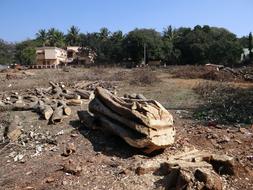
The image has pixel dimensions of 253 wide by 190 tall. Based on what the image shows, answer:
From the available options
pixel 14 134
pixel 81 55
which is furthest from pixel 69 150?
pixel 81 55

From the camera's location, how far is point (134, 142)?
693 cm

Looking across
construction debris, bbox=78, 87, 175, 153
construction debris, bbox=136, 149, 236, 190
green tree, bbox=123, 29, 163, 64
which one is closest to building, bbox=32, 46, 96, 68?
green tree, bbox=123, 29, 163, 64

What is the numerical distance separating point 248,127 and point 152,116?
3009 mm

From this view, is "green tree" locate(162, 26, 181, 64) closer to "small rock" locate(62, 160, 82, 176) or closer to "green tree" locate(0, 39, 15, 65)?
"green tree" locate(0, 39, 15, 65)

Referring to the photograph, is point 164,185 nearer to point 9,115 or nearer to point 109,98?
point 109,98

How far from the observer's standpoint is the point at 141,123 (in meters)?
6.96

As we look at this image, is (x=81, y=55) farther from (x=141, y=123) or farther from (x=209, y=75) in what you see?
(x=141, y=123)

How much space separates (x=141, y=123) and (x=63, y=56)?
59.4m

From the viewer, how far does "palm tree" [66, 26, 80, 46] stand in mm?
74438

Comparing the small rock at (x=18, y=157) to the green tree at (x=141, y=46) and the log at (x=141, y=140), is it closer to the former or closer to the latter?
the log at (x=141, y=140)

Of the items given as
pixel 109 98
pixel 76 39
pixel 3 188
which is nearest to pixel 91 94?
pixel 109 98

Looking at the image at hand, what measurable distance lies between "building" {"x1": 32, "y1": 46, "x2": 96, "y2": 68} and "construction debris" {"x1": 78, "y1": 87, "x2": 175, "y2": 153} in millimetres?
50701

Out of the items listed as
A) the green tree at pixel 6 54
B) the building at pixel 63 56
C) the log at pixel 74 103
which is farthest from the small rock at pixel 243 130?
the green tree at pixel 6 54

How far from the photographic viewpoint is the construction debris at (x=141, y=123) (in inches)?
271
